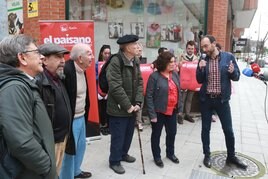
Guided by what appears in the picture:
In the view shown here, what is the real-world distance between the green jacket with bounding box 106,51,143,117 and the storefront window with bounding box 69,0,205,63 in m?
3.97

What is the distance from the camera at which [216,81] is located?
3.71 metres

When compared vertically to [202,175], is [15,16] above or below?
above

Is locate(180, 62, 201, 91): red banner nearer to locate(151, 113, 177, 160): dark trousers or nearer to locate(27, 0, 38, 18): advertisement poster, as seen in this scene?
locate(151, 113, 177, 160): dark trousers

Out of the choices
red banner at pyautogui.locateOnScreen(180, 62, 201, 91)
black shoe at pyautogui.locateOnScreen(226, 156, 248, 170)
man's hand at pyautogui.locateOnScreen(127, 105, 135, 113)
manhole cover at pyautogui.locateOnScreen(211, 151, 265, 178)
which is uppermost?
red banner at pyautogui.locateOnScreen(180, 62, 201, 91)

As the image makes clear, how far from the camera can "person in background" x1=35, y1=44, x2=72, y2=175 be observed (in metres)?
2.33

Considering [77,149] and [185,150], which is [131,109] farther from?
[185,150]

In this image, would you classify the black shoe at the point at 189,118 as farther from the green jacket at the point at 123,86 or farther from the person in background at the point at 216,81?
the green jacket at the point at 123,86

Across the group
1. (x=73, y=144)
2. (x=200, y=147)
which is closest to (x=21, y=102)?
(x=73, y=144)

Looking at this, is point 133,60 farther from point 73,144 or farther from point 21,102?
point 21,102

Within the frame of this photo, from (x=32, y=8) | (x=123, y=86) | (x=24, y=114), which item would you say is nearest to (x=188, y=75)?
(x=123, y=86)

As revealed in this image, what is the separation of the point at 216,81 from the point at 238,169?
1.32 meters

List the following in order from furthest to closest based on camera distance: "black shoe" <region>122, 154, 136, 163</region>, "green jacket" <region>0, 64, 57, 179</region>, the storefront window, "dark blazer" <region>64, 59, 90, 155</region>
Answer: the storefront window
"black shoe" <region>122, 154, 136, 163</region>
"dark blazer" <region>64, 59, 90, 155</region>
"green jacket" <region>0, 64, 57, 179</region>

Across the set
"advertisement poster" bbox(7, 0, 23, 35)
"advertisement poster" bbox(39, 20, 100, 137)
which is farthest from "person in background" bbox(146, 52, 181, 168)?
"advertisement poster" bbox(7, 0, 23, 35)

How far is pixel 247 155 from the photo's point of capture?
446 centimetres
